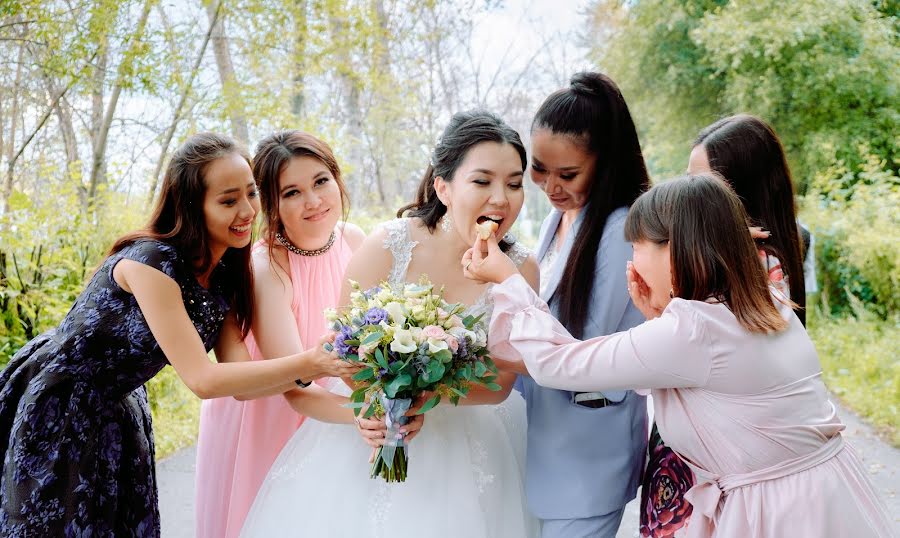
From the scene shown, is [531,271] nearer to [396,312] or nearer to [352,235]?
[396,312]

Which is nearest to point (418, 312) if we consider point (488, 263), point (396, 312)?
point (396, 312)

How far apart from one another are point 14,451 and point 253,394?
79cm

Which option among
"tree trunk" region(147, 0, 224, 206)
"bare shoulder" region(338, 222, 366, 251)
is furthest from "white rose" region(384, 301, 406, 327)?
"tree trunk" region(147, 0, 224, 206)

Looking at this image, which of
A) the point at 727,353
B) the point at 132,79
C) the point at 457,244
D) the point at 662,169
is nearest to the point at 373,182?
the point at 662,169

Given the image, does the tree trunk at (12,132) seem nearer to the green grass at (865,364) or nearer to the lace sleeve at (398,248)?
the lace sleeve at (398,248)

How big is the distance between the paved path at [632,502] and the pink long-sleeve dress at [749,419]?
294 cm

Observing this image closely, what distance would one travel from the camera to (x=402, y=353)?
2381mm

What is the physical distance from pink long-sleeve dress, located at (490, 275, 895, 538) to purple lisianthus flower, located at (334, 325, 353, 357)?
73 centimetres

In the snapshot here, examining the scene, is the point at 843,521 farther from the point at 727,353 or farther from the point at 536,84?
the point at 536,84

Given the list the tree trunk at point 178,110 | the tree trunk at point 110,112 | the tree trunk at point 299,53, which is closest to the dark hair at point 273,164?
the tree trunk at point 110,112

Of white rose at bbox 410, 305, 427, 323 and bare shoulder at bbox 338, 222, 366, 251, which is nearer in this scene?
white rose at bbox 410, 305, 427, 323

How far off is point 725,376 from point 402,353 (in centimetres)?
95

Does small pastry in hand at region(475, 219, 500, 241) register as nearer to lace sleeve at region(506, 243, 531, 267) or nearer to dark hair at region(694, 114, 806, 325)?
lace sleeve at region(506, 243, 531, 267)

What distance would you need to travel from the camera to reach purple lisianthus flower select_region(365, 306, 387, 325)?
2.38 m
